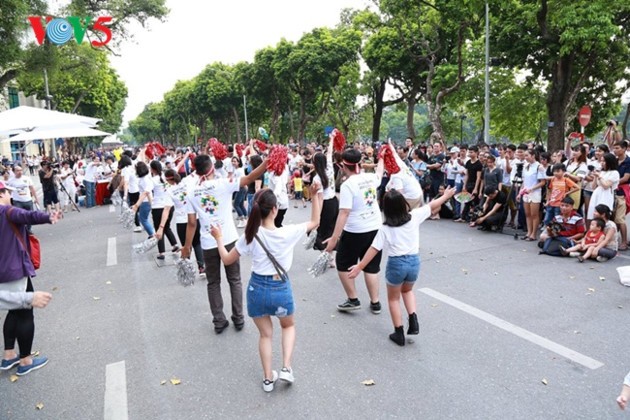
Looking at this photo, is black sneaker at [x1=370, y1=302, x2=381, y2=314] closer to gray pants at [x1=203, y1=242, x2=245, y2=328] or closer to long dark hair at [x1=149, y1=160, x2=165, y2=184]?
gray pants at [x1=203, y1=242, x2=245, y2=328]

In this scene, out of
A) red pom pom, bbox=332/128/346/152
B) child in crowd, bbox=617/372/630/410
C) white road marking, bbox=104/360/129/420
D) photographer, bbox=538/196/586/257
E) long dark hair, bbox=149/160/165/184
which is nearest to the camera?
child in crowd, bbox=617/372/630/410

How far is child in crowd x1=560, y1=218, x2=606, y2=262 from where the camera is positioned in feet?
23.5

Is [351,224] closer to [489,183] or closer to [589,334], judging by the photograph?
[589,334]

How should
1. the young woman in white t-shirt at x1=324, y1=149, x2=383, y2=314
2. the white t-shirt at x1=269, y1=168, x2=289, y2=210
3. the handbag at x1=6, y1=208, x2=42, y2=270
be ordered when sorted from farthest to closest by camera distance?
the white t-shirt at x1=269, y1=168, x2=289, y2=210
the young woman in white t-shirt at x1=324, y1=149, x2=383, y2=314
the handbag at x1=6, y1=208, x2=42, y2=270

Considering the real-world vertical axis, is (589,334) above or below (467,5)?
below

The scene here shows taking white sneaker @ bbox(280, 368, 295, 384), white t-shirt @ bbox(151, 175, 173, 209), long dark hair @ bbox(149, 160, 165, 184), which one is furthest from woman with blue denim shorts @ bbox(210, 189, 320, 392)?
long dark hair @ bbox(149, 160, 165, 184)

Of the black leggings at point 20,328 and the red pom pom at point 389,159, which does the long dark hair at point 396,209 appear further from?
the black leggings at point 20,328

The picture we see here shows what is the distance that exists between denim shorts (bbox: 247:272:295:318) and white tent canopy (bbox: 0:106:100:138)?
1038 centimetres

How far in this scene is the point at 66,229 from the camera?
12430 mm

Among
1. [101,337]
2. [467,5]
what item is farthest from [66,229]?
[467,5]

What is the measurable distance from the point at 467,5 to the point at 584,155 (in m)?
9.59

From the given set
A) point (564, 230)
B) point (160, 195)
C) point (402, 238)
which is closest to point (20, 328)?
point (402, 238)

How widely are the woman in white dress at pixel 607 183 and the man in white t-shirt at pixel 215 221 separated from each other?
20.2 ft

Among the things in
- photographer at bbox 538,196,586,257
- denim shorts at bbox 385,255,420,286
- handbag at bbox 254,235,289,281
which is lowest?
photographer at bbox 538,196,586,257
